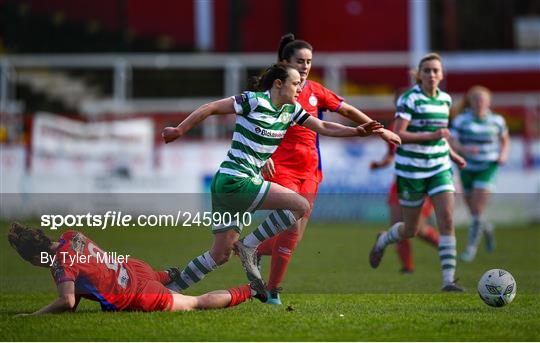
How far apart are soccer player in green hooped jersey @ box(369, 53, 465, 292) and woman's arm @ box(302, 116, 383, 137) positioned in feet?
5.90

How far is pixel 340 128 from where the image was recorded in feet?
29.9

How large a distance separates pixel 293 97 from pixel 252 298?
1.65m

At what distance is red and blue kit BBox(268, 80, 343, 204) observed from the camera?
9.93 metres

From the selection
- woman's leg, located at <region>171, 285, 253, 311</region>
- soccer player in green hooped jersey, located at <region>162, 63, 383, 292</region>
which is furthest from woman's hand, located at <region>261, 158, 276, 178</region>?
woman's leg, located at <region>171, 285, 253, 311</region>

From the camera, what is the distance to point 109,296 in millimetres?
8594

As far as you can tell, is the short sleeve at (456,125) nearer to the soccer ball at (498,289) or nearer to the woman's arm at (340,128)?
the soccer ball at (498,289)

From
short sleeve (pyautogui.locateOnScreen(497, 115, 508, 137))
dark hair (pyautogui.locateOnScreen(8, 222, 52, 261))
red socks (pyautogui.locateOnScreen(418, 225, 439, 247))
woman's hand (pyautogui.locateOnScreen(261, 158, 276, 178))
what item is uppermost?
short sleeve (pyautogui.locateOnScreen(497, 115, 508, 137))

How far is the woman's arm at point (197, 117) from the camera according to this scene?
853cm

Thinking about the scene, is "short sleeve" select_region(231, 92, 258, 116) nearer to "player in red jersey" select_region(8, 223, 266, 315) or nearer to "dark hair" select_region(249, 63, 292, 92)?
"dark hair" select_region(249, 63, 292, 92)

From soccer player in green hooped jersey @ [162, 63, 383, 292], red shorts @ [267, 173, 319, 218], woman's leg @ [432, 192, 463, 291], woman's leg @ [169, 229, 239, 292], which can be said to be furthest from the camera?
woman's leg @ [432, 192, 463, 291]

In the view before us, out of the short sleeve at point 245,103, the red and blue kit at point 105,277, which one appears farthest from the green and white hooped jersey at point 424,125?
the red and blue kit at point 105,277

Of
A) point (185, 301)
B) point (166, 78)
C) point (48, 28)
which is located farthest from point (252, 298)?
point (48, 28)

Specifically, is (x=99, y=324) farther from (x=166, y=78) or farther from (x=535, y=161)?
(x=166, y=78)

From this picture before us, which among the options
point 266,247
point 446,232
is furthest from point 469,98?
point 266,247
